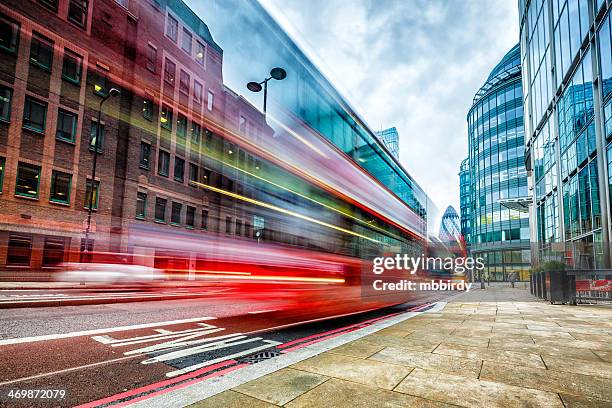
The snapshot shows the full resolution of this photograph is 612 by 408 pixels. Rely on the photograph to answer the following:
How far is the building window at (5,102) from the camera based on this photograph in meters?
19.8

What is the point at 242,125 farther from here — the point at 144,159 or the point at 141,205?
the point at 144,159

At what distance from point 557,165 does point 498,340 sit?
937 inches

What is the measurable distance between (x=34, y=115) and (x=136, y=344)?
2196 centimetres

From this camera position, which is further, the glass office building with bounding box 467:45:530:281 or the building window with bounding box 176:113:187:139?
the glass office building with bounding box 467:45:530:281

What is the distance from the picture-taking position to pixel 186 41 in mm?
29719

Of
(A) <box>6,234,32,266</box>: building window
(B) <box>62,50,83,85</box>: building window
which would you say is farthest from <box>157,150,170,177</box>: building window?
(A) <box>6,234,32,266</box>: building window

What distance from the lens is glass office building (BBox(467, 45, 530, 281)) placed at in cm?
5075

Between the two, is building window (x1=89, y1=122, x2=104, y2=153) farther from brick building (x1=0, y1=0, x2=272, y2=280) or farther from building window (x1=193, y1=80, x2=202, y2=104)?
building window (x1=193, y1=80, x2=202, y2=104)

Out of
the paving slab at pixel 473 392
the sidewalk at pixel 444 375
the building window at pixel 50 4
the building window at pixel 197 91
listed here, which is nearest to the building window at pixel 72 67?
the building window at pixel 50 4

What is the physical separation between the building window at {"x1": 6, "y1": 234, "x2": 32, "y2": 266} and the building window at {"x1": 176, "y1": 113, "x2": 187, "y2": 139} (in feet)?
42.8

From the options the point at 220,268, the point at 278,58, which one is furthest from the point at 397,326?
the point at 278,58

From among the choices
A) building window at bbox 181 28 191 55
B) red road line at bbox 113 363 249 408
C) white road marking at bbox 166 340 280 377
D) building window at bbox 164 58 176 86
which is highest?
building window at bbox 181 28 191 55

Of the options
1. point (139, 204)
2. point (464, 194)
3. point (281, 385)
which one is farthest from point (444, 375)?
point (464, 194)

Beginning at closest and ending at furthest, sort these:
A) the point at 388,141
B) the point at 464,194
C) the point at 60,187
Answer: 1. the point at 388,141
2. the point at 60,187
3. the point at 464,194
